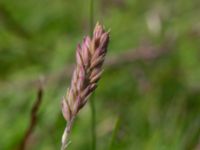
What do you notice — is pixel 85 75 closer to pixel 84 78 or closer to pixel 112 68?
pixel 84 78

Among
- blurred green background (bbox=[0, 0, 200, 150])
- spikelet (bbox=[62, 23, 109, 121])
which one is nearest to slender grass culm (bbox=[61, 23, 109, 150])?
spikelet (bbox=[62, 23, 109, 121])

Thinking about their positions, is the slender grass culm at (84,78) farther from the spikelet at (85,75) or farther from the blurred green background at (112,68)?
the blurred green background at (112,68)

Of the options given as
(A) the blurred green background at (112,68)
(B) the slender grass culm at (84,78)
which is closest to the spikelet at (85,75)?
(B) the slender grass culm at (84,78)

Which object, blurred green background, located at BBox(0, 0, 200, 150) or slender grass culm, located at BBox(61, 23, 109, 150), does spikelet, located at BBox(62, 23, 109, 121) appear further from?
blurred green background, located at BBox(0, 0, 200, 150)

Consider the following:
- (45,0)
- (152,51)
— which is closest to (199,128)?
(152,51)

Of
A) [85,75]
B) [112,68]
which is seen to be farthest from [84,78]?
[112,68]

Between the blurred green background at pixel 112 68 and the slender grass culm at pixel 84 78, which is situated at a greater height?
the slender grass culm at pixel 84 78

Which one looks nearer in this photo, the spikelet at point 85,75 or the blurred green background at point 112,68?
the spikelet at point 85,75
